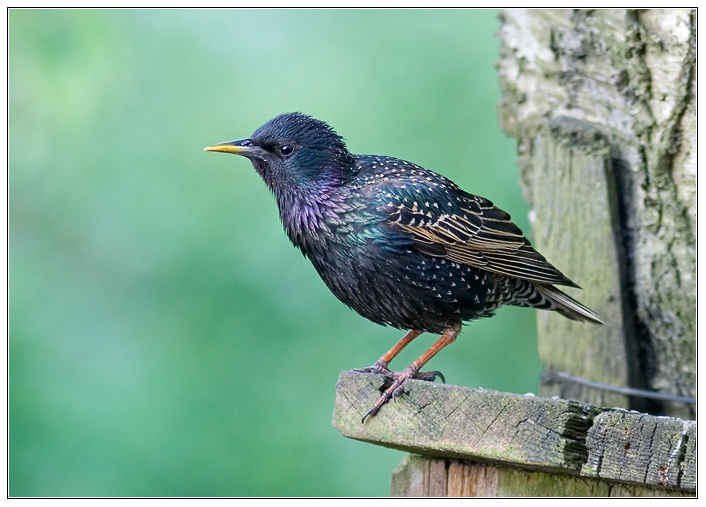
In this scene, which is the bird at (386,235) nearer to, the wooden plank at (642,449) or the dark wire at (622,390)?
the dark wire at (622,390)

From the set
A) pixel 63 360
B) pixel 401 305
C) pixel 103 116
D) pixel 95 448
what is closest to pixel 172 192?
pixel 103 116

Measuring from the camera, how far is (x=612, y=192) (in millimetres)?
4742

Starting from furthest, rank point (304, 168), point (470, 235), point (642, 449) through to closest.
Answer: point (470, 235) → point (304, 168) → point (642, 449)

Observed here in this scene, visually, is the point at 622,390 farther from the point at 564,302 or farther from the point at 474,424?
the point at 474,424

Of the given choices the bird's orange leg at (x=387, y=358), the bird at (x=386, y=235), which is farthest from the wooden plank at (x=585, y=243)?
the bird's orange leg at (x=387, y=358)

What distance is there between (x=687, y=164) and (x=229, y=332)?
119 inches

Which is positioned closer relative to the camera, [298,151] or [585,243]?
[298,151]

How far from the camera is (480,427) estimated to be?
9.73 ft

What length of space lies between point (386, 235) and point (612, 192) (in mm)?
1565

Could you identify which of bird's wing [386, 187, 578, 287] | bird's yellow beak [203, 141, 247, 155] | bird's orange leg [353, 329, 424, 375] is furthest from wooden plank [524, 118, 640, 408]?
bird's yellow beak [203, 141, 247, 155]

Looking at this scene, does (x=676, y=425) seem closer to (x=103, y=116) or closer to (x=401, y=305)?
(x=401, y=305)

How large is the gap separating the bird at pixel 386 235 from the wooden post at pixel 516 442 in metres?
0.51

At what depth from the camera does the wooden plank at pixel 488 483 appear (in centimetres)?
295

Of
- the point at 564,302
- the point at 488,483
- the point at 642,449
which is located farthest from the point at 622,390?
the point at 642,449
